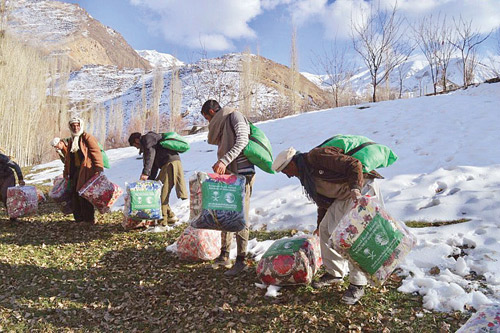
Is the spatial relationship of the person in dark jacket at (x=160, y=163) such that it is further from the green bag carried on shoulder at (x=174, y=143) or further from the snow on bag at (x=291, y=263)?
the snow on bag at (x=291, y=263)

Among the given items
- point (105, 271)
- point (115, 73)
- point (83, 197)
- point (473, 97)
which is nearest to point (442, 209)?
point (105, 271)

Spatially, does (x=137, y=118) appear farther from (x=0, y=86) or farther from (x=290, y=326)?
(x=290, y=326)

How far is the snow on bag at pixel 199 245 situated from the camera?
14.7 ft

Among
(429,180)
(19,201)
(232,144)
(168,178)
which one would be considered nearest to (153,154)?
(168,178)

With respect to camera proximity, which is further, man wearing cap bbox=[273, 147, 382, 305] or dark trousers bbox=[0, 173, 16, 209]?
dark trousers bbox=[0, 173, 16, 209]

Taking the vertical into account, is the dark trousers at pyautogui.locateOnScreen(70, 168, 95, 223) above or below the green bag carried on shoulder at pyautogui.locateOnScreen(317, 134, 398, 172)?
below

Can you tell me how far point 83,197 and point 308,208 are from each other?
3967mm

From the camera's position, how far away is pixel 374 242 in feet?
8.97

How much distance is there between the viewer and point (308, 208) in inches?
244

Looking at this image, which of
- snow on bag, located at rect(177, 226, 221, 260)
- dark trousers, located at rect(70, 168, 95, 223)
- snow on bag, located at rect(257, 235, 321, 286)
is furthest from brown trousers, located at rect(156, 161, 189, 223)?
snow on bag, located at rect(257, 235, 321, 286)

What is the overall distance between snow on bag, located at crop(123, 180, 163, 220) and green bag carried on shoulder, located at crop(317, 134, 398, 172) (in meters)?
3.41

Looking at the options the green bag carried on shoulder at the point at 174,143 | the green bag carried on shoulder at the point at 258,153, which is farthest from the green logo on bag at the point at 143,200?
the green bag carried on shoulder at the point at 258,153

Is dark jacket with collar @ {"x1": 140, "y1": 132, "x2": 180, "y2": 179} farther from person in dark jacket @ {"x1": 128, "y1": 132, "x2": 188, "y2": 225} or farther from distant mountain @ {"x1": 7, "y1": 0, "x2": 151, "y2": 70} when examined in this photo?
distant mountain @ {"x1": 7, "y1": 0, "x2": 151, "y2": 70}

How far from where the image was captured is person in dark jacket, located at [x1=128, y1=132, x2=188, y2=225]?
5746 millimetres
